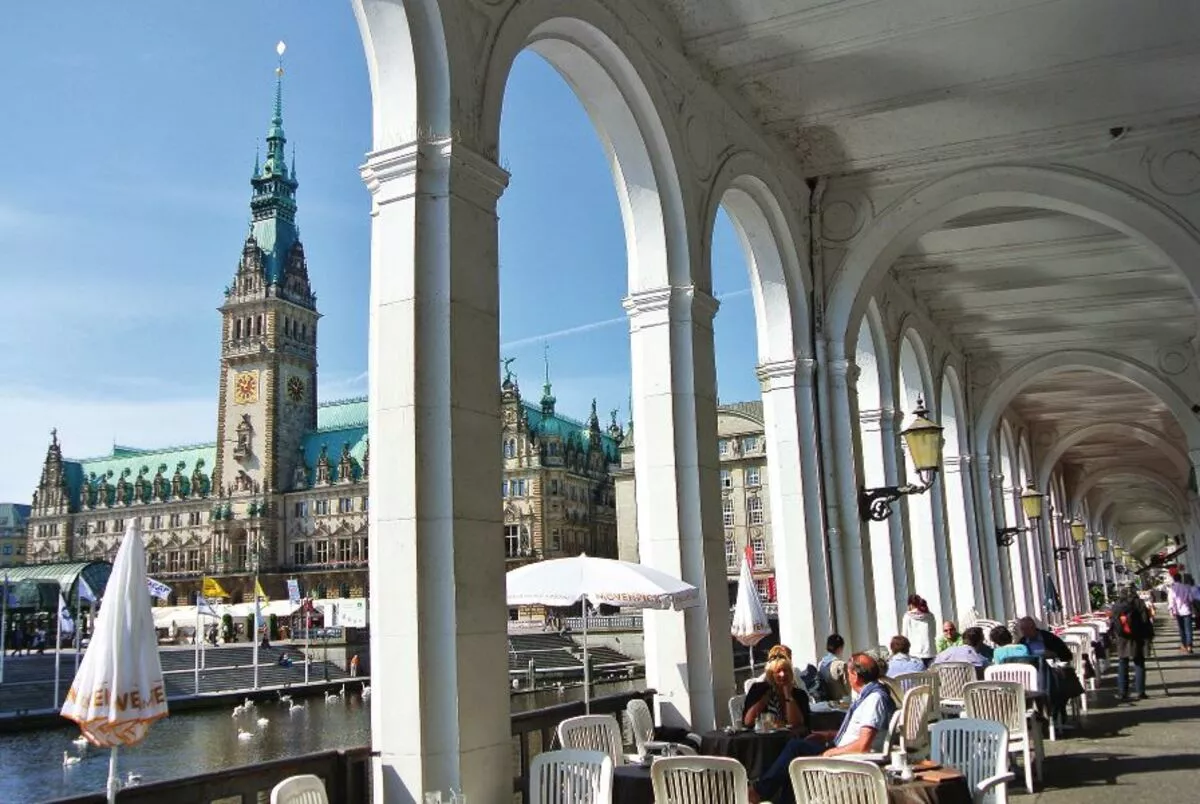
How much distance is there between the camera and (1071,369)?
70.4ft

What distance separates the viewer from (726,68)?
31.7 feet

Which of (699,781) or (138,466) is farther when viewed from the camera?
(138,466)

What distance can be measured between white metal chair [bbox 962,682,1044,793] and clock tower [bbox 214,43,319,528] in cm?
8883

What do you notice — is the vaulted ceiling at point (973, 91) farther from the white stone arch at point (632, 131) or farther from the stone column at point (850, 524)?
the stone column at point (850, 524)

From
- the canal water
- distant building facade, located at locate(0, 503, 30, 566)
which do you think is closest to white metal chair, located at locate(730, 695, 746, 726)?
the canal water

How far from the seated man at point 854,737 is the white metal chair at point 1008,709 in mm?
2212

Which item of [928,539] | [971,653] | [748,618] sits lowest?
[971,653]

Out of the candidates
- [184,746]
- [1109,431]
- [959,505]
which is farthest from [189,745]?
[1109,431]

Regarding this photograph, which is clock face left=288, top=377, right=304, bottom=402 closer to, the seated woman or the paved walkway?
the paved walkway

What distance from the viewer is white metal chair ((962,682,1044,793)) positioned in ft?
25.6

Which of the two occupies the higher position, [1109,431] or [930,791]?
[1109,431]

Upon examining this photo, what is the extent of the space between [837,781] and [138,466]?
11415 centimetres

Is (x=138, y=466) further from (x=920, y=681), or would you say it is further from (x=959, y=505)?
(x=920, y=681)

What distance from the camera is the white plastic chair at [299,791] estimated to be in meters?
4.33
